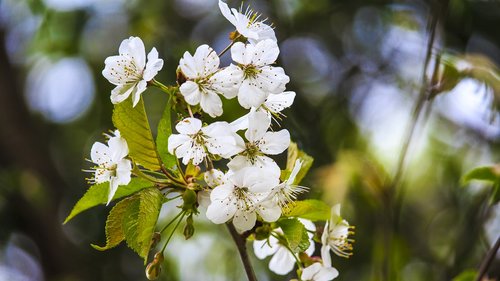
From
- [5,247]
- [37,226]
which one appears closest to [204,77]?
[37,226]

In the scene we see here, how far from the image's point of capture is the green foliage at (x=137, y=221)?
0.80m

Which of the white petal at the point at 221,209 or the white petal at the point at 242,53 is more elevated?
the white petal at the point at 242,53

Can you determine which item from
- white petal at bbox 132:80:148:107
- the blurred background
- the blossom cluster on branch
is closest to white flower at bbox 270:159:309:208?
the blossom cluster on branch

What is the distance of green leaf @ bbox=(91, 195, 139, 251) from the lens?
838 millimetres

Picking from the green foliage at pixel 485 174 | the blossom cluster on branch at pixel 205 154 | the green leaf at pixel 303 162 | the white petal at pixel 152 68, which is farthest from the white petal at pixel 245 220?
the green foliage at pixel 485 174

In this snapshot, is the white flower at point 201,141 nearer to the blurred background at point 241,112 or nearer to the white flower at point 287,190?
the white flower at point 287,190

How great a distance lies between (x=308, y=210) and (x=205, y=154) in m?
0.18

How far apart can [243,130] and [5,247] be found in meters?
2.86

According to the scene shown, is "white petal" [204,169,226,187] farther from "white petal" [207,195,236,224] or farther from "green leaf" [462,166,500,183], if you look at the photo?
"green leaf" [462,166,500,183]

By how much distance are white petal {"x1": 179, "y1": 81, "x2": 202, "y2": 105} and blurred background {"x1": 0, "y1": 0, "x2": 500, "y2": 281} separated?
113 centimetres

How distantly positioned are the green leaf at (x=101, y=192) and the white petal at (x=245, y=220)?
0.12m

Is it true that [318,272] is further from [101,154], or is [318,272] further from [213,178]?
[101,154]

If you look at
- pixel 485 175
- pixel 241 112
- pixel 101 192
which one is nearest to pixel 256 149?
pixel 101 192

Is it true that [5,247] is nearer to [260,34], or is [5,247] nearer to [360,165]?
[360,165]
